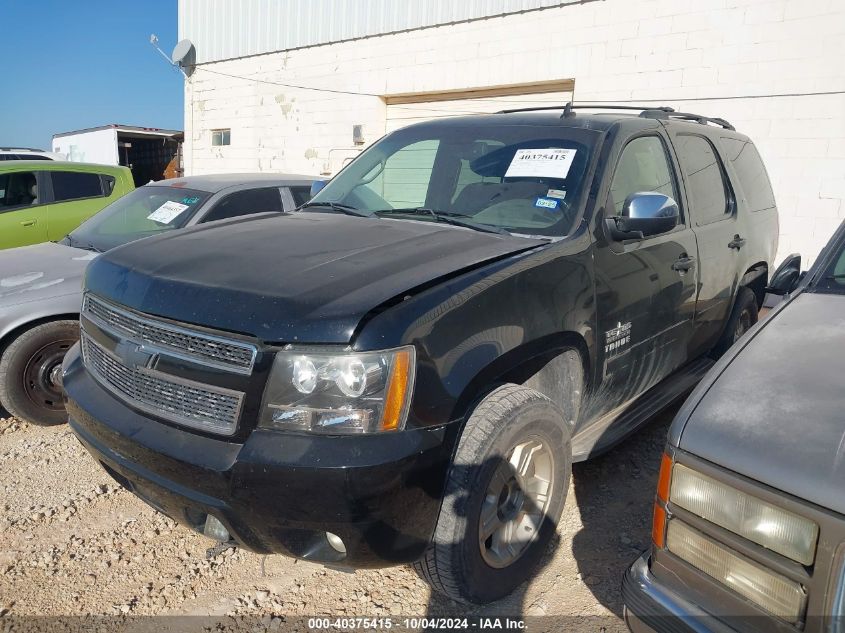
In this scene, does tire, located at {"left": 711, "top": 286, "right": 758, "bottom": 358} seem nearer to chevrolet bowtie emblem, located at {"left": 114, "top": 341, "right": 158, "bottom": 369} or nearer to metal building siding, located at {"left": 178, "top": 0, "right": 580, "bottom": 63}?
chevrolet bowtie emblem, located at {"left": 114, "top": 341, "right": 158, "bottom": 369}

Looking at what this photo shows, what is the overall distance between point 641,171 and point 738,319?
5.93ft

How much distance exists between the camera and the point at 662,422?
4.45 metres

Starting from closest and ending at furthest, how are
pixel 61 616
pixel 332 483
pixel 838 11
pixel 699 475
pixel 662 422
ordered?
pixel 699 475 → pixel 332 483 → pixel 61 616 → pixel 662 422 → pixel 838 11

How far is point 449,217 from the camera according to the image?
304 centimetres

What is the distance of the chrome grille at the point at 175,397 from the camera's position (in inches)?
83.4

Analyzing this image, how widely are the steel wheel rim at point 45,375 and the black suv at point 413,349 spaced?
143 cm

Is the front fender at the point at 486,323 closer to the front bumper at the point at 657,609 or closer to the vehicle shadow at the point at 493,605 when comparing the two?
the vehicle shadow at the point at 493,605

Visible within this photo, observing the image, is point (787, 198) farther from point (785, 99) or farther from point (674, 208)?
point (674, 208)

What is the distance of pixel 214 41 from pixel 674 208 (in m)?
13.0

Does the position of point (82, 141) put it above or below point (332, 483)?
above

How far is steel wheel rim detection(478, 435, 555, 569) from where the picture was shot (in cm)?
244

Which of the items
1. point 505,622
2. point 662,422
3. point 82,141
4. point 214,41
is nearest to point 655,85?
point 662,422

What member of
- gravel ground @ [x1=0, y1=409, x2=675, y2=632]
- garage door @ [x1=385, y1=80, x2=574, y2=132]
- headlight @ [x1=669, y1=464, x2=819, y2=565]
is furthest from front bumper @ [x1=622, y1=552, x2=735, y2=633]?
garage door @ [x1=385, y1=80, x2=574, y2=132]

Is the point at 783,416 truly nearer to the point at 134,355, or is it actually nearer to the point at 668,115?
the point at 134,355
